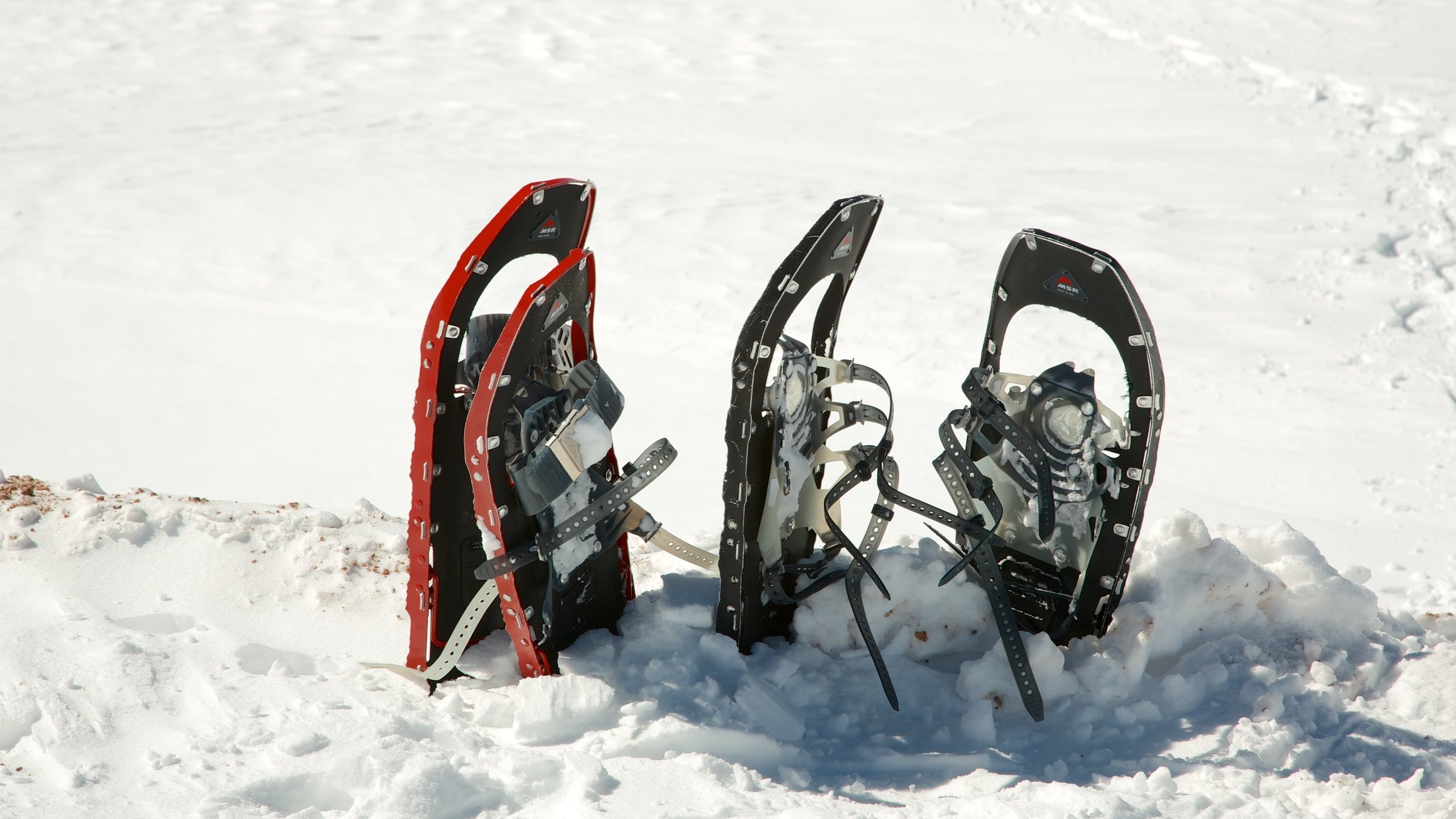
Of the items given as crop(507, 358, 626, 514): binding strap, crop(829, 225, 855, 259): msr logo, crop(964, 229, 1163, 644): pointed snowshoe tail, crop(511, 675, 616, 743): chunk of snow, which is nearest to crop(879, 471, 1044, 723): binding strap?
crop(964, 229, 1163, 644): pointed snowshoe tail

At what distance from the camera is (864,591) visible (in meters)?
3.51

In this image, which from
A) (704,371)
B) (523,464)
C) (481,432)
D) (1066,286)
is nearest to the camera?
(481,432)

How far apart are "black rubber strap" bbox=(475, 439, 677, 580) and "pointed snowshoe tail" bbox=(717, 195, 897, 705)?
192mm

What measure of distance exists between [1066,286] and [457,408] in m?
1.80

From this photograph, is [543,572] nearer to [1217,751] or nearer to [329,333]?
[1217,751]

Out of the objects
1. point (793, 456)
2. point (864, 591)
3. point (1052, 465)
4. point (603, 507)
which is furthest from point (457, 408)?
point (1052, 465)

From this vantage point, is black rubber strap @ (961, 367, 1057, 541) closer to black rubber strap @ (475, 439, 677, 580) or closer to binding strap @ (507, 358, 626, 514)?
black rubber strap @ (475, 439, 677, 580)

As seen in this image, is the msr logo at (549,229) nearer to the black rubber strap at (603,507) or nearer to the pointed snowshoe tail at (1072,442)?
the black rubber strap at (603,507)

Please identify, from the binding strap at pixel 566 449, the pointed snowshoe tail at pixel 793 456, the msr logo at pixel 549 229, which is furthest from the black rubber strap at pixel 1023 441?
the msr logo at pixel 549 229

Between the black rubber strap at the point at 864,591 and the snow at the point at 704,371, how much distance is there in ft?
0.25

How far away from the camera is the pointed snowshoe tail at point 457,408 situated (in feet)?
9.86

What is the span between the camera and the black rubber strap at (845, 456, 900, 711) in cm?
328

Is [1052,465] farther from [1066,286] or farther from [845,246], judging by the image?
[845,246]

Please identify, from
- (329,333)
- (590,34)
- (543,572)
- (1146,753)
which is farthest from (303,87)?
(1146,753)
